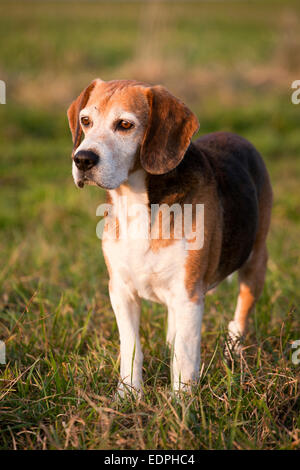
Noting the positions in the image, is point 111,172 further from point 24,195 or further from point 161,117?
point 24,195

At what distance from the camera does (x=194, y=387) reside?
3076mm

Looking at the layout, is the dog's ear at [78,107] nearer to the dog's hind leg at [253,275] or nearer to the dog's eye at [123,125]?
the dog's eye at [123,125]

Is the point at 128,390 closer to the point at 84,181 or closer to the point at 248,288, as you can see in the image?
the point at 84,181

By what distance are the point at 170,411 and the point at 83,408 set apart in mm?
505

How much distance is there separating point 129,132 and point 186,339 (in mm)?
1204

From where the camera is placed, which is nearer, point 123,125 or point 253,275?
point 123,125

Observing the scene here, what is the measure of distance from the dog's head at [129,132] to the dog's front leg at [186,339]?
2.59ft

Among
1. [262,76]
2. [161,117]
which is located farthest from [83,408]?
[262,76]

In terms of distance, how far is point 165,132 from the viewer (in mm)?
3023

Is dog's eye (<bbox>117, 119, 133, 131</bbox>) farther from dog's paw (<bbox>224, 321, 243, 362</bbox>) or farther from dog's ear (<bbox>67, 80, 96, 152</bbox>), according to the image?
dog's paw (<bbox>224, 321, 243, 362</bbox>)

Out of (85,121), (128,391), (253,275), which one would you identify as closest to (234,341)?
(253,275)

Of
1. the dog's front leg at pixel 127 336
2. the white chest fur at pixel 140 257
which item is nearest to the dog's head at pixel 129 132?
Result: the white chest fur at pixel 140 257

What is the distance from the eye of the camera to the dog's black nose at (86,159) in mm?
2773

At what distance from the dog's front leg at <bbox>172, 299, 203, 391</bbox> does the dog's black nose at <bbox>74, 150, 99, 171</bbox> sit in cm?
92
